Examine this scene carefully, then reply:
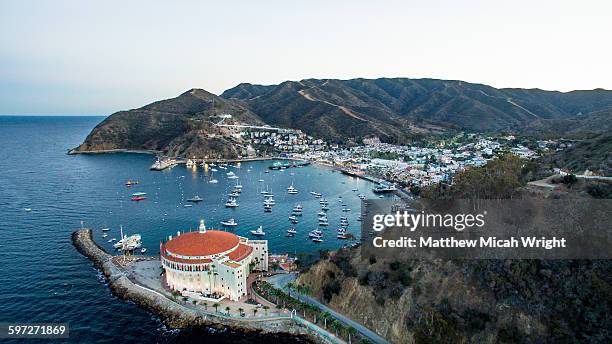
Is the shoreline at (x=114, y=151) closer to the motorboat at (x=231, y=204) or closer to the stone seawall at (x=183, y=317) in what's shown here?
the motorboat at (x=231, y=204)

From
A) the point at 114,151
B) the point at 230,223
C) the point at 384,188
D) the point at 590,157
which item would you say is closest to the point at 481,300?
the point at 590,157

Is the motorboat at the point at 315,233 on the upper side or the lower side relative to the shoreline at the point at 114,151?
lower

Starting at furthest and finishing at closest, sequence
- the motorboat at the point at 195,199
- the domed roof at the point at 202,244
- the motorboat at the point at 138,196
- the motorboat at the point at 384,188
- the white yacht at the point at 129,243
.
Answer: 1. the motorboat at the point at 384,188
2. the motorboat at the point at 138,196
3. the motorboat at the point at 195,199
4. the white yacht at the point at 129,243
5. the domed roof at the point at 202,244

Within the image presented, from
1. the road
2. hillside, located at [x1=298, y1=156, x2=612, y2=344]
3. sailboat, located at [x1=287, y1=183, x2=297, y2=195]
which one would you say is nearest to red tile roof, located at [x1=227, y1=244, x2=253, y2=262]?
the road

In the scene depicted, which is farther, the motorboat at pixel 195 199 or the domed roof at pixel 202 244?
the motorboat at pixel 195 199

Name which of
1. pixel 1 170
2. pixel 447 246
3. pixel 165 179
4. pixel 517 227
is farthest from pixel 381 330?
pixel 1 170

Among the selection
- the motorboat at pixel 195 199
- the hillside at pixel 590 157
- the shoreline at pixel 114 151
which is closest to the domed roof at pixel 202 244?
the motorboat at pixel 195 199

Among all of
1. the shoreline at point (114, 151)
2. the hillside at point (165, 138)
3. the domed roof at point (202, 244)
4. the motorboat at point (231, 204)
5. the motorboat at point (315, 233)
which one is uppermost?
the hillside at point (165, 138)
